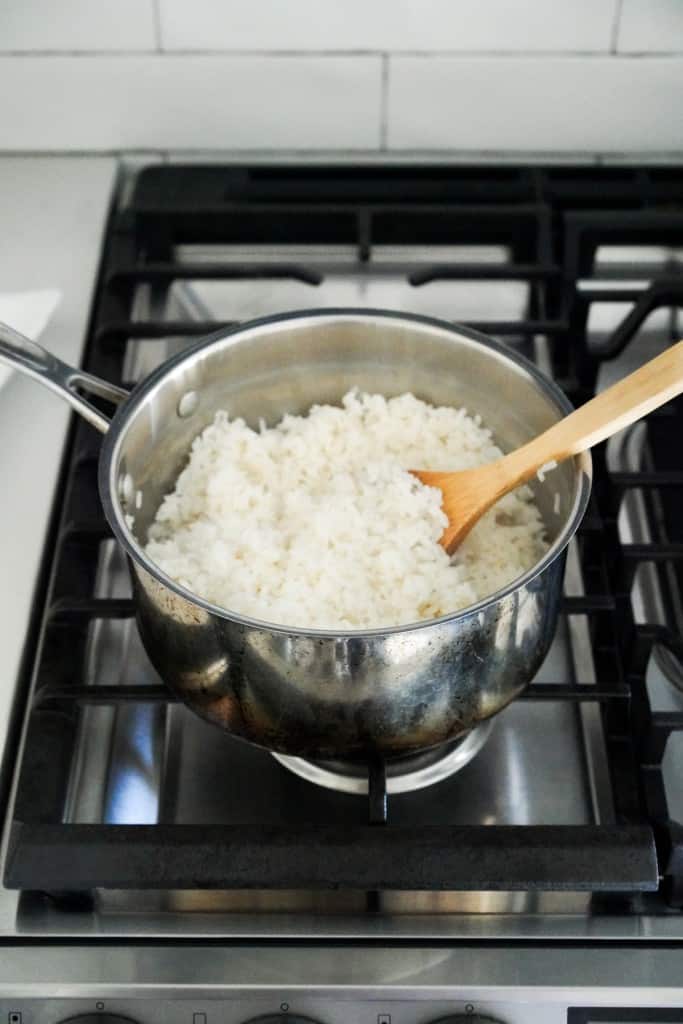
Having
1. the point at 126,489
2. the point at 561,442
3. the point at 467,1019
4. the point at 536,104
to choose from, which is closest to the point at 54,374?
the point at 126,489

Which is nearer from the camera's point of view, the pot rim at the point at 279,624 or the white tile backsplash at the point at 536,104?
the pot rim at the point at 279,624

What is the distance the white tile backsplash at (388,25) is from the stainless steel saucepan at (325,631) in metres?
0.42

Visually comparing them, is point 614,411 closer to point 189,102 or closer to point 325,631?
point 325,631

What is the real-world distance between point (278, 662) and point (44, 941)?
21cm

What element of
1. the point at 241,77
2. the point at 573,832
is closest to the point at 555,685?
the point at 573,832

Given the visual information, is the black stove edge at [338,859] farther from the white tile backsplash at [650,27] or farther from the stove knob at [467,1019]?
the white tile backsplash at [650,27]

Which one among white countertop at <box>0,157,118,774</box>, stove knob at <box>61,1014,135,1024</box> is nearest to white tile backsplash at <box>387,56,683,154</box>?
white countertop at <box>0,157,118,774</box>

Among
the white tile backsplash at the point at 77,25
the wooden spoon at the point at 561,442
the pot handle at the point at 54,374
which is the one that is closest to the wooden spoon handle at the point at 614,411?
the wooden spoon at the point at 561,442

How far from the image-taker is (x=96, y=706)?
84 centimetres

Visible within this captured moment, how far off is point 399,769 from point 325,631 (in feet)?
0.65

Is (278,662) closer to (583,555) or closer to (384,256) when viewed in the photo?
(583,555)

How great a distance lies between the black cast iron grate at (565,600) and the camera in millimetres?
688

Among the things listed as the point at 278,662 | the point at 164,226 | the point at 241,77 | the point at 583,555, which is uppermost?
the point at 241,77

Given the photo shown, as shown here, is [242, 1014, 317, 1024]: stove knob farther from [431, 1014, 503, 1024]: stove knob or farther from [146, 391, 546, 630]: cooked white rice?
[146, 391, 546, 630]: cooked white rice
